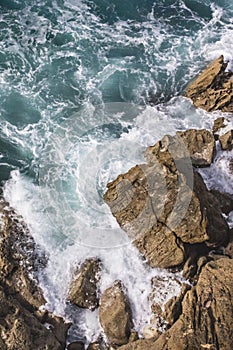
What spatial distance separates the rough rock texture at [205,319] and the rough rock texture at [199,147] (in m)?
6.77

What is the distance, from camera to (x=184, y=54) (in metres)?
31.4

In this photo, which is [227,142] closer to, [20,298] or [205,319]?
[205,319]

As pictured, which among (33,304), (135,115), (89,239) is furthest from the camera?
(135,115)

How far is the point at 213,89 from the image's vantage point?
27391 mm

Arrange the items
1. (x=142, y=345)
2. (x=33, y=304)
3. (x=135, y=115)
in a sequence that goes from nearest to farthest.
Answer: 1. (x=142, y=345)
2. (x=33, y=304)
3. (x=135, y=115)

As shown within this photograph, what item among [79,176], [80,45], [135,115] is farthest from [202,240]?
[80,45]

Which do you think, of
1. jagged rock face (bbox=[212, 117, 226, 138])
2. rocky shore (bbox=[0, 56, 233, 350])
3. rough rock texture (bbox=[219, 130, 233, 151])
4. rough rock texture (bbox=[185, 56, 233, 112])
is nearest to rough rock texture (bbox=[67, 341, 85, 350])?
rocky shore (bbox=[0, 56, 233, 350])

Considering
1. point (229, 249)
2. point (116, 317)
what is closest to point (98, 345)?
point (116, 317)

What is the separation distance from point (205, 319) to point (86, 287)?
561cm

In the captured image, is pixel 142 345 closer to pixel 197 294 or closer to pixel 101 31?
pixel 197 294

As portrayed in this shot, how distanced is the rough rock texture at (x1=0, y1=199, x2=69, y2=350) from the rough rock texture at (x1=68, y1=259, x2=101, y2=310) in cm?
121

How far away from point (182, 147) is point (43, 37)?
15097 millimetres

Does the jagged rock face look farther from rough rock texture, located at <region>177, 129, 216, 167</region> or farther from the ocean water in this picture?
rough rock texture, located at <region>177, 129, 216, 167</region>

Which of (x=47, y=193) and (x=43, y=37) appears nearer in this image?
(x=47, y=193)
